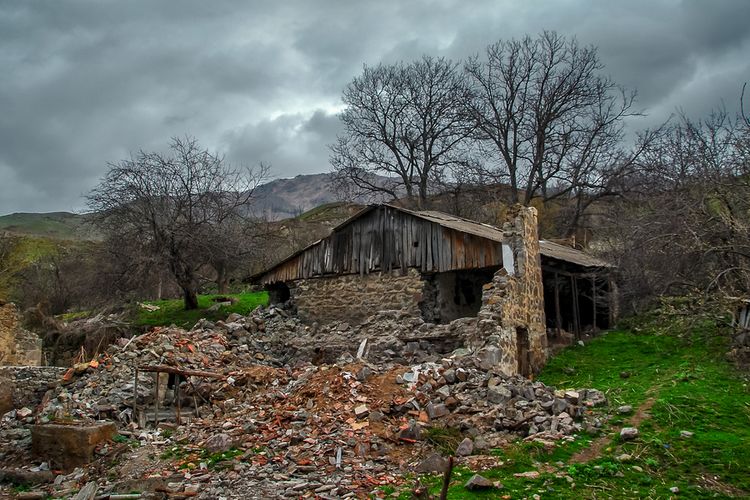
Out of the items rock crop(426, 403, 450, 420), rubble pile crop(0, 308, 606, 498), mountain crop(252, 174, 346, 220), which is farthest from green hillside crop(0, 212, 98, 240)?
rock crop(426, 403, 450, 420)

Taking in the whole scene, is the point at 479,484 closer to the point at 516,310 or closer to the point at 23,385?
the point at 516,310

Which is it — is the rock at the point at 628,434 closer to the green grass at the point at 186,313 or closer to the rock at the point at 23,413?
the rock at the point at 23,413

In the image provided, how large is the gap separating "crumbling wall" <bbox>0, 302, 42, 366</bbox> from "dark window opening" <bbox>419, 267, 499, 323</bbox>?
1128 centimetres

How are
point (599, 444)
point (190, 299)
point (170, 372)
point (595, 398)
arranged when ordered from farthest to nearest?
point (190, 299), point (170, 372), point (595, 398), point (599, 444)

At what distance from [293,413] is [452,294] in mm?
7671

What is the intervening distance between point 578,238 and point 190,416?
24674 mm

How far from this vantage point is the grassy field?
6754 millimetres

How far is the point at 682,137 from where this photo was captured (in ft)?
70.7

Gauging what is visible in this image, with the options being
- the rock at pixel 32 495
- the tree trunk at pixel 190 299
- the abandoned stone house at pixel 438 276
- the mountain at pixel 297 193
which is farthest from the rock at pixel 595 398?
the mountain at pixel 297 193

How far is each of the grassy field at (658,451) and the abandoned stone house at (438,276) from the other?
224 centimetres

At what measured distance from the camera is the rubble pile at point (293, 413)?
26.2ft

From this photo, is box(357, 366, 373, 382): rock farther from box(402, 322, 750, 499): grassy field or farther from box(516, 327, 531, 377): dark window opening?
box(516, 327, 531, 377): dark window opening

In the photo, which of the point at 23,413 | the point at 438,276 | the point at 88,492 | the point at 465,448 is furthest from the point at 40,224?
the point at 465,448

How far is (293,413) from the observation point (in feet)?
32.2
